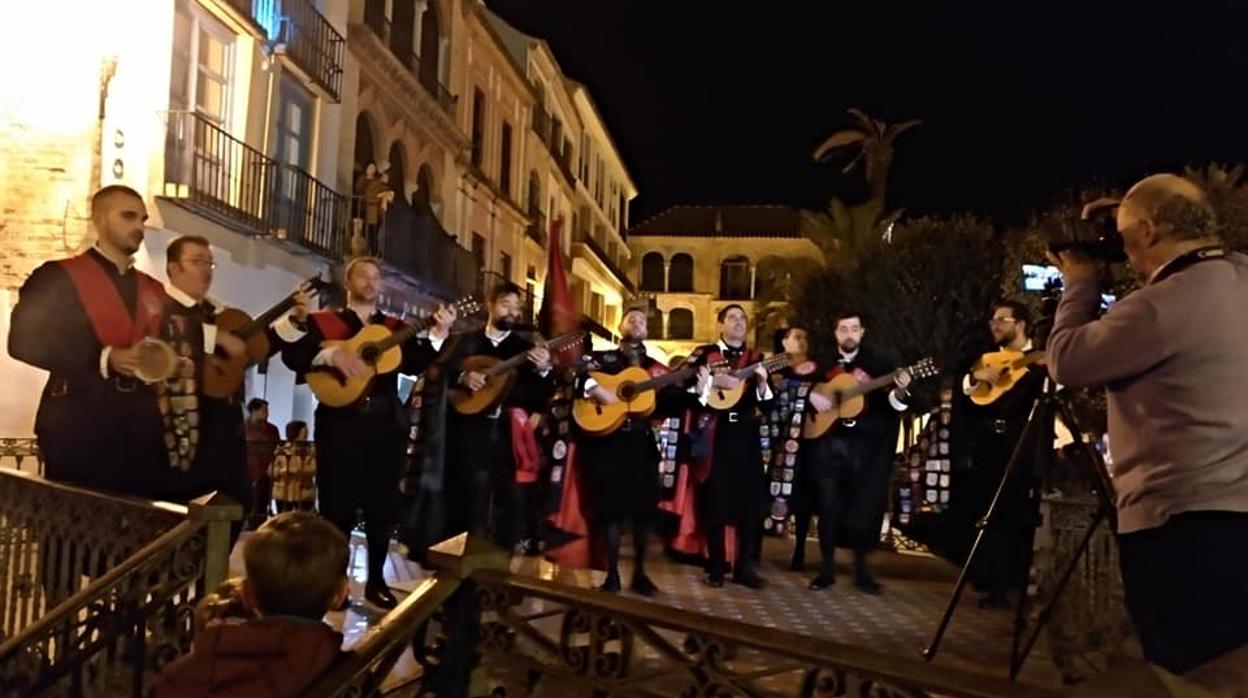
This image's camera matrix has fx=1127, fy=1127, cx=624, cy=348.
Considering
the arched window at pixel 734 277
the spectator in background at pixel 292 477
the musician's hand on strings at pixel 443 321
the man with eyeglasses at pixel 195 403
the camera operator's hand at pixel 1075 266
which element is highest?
the arched window at pixel 734 277

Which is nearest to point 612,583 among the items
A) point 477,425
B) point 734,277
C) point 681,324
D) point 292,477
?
point 477,425

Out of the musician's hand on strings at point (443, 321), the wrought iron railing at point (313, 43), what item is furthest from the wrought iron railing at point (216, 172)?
the musician's hand on strings at point (443, 321)

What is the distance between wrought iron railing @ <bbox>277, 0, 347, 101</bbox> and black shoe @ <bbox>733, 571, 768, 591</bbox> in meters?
10.7

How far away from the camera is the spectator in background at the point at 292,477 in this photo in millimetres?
10898

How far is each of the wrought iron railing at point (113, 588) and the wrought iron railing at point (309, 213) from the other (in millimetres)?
10800

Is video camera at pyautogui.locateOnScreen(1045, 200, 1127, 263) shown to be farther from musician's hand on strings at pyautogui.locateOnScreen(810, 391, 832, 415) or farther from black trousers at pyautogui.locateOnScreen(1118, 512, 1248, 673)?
musician's hand on strings at pyautogui.locateOnScreen(810, 391, 832, 415)

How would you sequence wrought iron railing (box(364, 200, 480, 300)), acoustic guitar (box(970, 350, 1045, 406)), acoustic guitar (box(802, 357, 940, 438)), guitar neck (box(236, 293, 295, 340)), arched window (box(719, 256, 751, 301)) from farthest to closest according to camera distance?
arched window (box(719, 256, 751, 301)), wrought iron railing (box(364, 200, 480, 300)), acoustic guitar (box(802, 357, 940, 438)), acoustic guitar (box(970, 350, 1045, 406)), guitar neck (box(236, 293, 295, 340))

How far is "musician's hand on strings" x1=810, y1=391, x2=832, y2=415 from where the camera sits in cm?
777

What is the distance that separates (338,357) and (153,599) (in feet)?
6.49

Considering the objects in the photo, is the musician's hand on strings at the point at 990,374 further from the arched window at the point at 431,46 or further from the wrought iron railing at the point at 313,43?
the arched window at the point at 431,46

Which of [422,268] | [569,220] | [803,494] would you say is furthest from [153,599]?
[569,220]

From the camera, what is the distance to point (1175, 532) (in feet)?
9.41

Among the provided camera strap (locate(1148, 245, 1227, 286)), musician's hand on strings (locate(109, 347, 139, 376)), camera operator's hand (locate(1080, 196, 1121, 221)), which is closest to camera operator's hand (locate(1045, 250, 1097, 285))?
camera operator's hand (locate(1080, 196, 1121, 221))

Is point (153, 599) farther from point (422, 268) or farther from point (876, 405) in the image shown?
point (422, 268)
